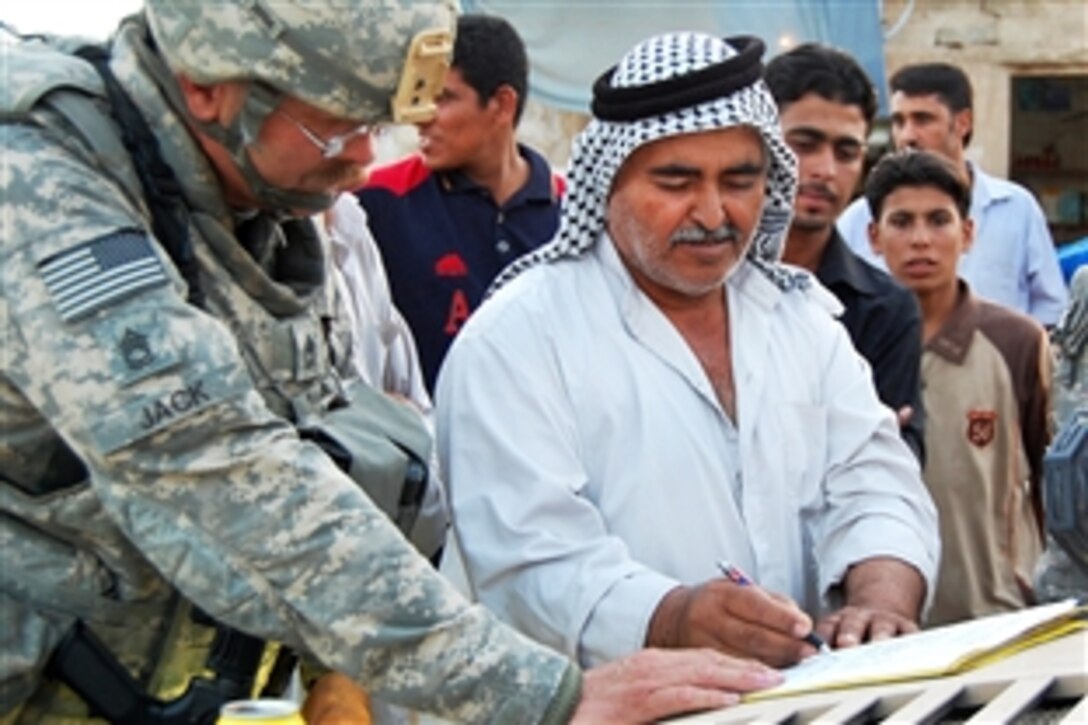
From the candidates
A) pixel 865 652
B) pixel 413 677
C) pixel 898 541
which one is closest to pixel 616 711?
pixel 413 677

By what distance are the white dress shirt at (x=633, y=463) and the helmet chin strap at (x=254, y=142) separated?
0.66 metres

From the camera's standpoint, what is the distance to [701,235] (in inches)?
131

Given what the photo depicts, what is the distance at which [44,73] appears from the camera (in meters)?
2.41

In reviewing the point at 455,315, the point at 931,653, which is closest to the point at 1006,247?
the point at 455,315

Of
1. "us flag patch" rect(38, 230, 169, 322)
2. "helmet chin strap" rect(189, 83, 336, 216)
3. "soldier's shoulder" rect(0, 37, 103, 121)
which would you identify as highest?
"soldier's shoulder" rect(0, 37, 103, 121)

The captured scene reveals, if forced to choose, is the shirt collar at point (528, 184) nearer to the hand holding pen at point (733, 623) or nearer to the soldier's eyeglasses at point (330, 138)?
the hand holding pen at point (733, 623)

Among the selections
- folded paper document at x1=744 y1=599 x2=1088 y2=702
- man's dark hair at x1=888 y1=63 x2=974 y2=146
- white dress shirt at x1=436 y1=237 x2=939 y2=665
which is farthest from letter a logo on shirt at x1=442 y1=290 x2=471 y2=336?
man's dark hair at x1=888 y1=63 x2=974 y2=146

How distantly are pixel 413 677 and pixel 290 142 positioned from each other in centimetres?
68

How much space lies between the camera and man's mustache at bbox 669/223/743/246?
3320mm

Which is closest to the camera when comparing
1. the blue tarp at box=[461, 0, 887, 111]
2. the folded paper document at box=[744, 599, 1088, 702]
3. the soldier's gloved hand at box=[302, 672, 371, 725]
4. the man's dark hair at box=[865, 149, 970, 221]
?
the folded paper document at box=[744, 599, 1088, 702]

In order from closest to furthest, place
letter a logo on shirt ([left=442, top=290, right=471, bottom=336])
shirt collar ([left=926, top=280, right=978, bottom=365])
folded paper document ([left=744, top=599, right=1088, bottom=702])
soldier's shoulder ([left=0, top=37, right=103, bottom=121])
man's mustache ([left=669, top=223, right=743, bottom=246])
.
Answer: soldier's shoulder ([left=0, top=37, right=103, bottom=121]) → folded paper document ([left=744, top=599, right=1088, bottom=702]) → man's mustache ([left=669, top=223, right=743, bottom=246]) → shirt collar ([left=926, top=280, right=978, bottom=365]) → letter a logo on shirt ([left=442, top=290, right=471, bottom=336])

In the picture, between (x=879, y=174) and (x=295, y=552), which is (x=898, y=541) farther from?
(x=879, y=174)

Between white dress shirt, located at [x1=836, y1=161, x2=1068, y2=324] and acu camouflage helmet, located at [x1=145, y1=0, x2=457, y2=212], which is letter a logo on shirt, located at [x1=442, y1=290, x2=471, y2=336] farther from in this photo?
acu camouflage helmet, located at [x1=145, y1=0, x2=457, y2=212]

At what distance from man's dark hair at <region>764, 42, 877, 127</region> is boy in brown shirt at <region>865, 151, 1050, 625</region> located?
0.35 m
